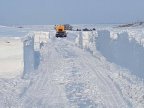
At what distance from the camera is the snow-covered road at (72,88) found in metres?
11.4

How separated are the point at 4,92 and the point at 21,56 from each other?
4.55 meters

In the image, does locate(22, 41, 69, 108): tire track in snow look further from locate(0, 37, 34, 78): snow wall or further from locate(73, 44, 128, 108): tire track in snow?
locate(73, 44, 128, 108): tire track in snow

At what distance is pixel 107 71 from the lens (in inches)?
710

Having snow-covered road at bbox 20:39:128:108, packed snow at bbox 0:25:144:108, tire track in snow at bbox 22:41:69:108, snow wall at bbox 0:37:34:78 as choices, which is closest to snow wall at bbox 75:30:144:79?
packed snow at bbox 0:25:144:108

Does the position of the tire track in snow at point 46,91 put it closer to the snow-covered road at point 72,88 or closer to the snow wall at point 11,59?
the snow-covered road at point 72,88

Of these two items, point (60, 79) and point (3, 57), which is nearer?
point (60, 79)

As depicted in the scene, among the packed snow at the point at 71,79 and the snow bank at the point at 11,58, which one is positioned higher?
the snow bank at the point at 11,58

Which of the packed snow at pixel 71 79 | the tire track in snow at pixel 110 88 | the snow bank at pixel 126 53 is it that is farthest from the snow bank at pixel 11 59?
the snow bank at pixel 126 53

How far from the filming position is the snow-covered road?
37.3ft

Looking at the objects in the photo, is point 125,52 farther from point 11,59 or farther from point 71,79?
point 11,59

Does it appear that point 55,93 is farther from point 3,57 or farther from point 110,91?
point 3,57

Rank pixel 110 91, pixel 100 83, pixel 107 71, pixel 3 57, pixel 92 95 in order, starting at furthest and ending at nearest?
1. pixel 107 71
2. pixel 3 57
3. pixel 100 83
4. pixel 110 91
5. pixel 92 95

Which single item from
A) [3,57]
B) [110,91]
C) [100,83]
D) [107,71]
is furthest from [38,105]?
[107,71]

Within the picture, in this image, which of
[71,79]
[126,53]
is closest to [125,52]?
[126,53]
